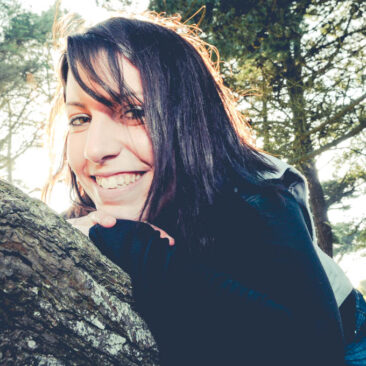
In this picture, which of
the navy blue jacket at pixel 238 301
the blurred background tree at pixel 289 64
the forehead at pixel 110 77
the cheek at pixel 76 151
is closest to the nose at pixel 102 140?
the forehead at pixel 110 77

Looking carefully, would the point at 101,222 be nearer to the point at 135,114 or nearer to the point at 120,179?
the point at 120,179

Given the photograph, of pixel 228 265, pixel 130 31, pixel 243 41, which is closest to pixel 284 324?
pixel 228 265

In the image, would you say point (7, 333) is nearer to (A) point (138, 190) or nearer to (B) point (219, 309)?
(B) point (219, 309)

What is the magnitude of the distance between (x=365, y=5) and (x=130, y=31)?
13.0 feet

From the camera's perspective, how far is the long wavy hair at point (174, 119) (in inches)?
52.2

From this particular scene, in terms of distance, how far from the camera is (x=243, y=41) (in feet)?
13.8

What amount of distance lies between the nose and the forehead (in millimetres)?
105

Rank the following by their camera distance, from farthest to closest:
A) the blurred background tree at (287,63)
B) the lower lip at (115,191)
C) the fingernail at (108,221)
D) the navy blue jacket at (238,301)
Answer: the blurred background tree at (287,63) < the lower lip at (115,191) < the fingernail at (108,221) < the navy blue jacket at (238,301)

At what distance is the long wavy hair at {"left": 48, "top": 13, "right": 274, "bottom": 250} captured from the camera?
52.2 inches

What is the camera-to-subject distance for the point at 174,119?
1419 millimetres

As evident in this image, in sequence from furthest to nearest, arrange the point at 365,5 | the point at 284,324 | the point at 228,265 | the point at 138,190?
the point at 365,5 → the point at 138,190 → the point at 228,265 → the point at 284,324

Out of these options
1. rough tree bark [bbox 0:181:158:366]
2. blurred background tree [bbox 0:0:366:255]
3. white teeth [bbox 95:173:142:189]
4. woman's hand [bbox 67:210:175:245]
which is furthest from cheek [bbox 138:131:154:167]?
blurred background tree [bbox 0:0:366:255]

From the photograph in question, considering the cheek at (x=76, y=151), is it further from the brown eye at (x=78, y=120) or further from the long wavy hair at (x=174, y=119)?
the long wavy hair at (x=174, y=119)

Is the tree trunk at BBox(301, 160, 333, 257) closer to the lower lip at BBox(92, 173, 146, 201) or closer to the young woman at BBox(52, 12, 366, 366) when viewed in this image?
the young woman at BBox(52, 12, 366, 366)
